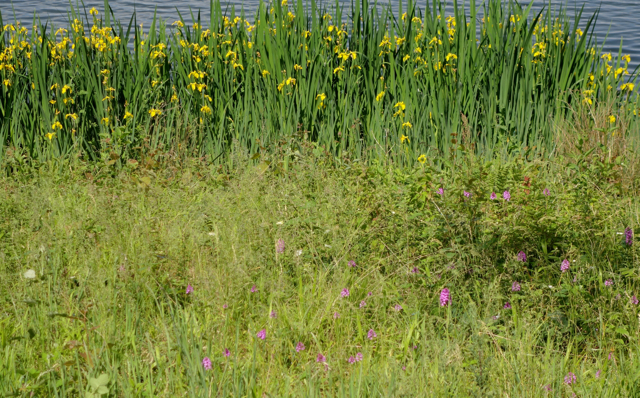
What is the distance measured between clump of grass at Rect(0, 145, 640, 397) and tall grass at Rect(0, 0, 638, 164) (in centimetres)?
95

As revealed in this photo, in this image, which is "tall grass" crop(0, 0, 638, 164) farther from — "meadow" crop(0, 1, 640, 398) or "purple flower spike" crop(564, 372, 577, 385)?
"purple flower spike" crop(564, 372, 577, 385)

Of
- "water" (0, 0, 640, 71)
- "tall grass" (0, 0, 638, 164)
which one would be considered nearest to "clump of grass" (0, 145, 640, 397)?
"tall grass" (0, 0, 638, 164)

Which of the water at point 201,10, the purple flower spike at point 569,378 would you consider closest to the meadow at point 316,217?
the purple flower spike at point 569,378

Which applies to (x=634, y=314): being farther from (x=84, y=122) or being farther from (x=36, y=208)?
(x=84, y=122)

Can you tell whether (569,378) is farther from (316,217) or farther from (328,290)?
(316,217)

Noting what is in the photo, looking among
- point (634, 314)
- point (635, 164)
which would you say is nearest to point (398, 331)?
point (634, 314)

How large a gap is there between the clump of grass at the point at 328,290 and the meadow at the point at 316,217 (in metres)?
0.02

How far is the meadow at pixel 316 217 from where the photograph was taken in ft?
8.05

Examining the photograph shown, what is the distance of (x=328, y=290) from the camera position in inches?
114

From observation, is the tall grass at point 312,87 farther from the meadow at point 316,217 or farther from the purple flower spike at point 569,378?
the purple flower spike at point 569,378

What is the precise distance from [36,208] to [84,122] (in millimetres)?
1812

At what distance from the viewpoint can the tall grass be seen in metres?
4.79

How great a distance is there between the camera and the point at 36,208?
10.9ft

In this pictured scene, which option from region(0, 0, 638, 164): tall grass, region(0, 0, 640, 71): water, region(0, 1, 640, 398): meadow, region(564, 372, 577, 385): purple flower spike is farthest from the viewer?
region(0, 0, 640, 71): water
